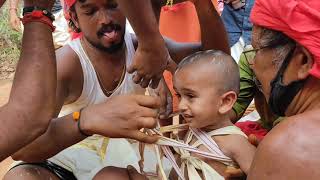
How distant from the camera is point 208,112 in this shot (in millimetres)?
2197

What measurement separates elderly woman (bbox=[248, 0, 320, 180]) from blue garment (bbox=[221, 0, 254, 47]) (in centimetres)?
280

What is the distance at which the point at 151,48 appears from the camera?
89.9 inches

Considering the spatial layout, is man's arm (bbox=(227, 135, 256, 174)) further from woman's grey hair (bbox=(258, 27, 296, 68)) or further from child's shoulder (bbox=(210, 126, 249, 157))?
woman's grey hair (bbox=(258, 27, 296, 68))

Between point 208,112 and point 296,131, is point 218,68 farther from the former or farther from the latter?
point 296,131

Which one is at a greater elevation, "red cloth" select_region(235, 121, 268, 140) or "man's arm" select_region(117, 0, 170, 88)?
"man's arm" select_region(117, 0, 170, 88)

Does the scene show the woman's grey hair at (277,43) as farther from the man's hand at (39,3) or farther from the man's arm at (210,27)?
the man's arm at (210,27)

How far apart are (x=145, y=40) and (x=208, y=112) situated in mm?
405

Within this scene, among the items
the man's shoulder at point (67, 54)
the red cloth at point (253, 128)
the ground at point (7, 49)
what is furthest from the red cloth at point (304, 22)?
the ground at point (7, 49)

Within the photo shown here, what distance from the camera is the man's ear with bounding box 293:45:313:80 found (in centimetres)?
159

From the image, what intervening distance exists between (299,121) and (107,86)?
1.23 m

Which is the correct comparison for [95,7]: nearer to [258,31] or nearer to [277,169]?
[258,31]

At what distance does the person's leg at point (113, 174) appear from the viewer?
2.16m

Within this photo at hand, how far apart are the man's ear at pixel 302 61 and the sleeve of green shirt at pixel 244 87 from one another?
0.95 meters

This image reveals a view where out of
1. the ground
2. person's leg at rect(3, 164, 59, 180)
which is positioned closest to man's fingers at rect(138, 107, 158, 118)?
person's leg at rect(3, 164, 59, 180)
